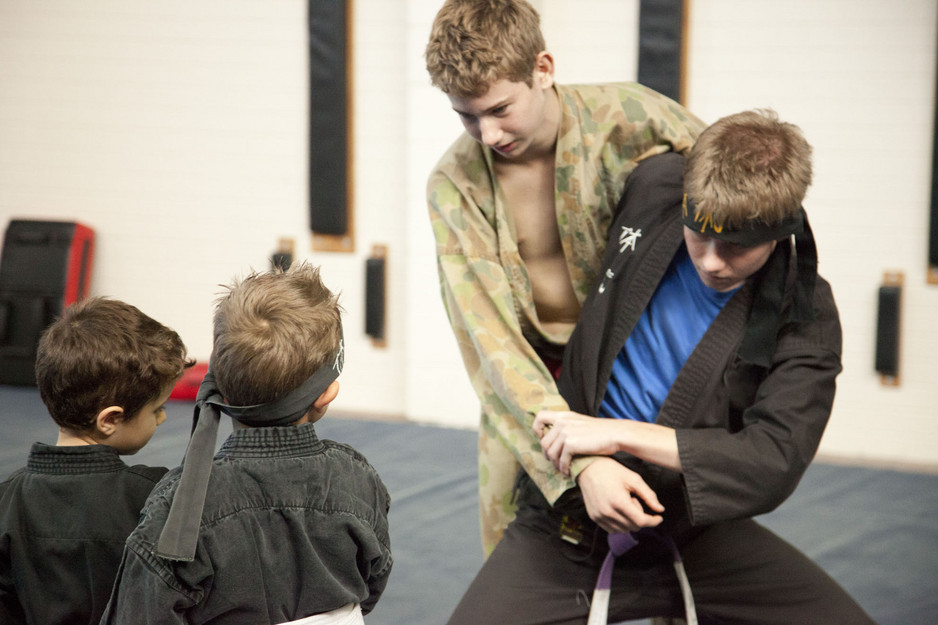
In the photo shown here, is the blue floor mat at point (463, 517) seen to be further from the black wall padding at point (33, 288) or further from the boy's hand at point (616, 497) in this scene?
the boy's hand at point (616, 497)

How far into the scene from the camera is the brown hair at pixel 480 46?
177 cm

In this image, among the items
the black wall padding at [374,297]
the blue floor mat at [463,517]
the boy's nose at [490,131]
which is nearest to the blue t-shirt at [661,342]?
the boy's nose at [490,131]

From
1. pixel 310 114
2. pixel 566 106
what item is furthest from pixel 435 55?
pixel 310 114

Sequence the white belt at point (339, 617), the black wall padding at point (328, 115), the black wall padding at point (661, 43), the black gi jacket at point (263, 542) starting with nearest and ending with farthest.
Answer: the black gi jacket at point (263, 542) → the white belt at point (339, 617) → the black wall padding at point (661, 43) → the black wall padding at point (328, 115)

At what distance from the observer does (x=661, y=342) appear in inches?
70.1

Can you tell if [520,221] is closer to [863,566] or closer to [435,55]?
[435,55]

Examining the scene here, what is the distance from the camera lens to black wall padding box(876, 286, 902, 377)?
4258 mm

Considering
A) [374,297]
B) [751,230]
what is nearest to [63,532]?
[751,230]

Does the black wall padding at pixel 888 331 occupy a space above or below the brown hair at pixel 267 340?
below

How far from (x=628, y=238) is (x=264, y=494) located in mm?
912

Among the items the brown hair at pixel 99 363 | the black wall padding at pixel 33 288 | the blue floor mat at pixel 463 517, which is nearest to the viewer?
the brown hair at pixel 99 363

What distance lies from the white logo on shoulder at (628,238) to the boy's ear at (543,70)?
365mm

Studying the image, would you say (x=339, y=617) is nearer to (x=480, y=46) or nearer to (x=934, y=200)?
(x=480, y=46)

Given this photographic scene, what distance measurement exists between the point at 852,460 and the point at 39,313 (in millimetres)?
4532
